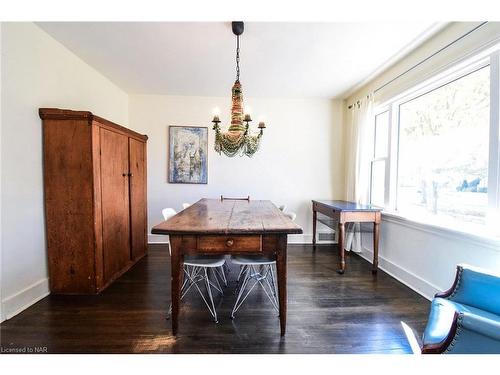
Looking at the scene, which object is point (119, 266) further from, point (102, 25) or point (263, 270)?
point (102, 25)

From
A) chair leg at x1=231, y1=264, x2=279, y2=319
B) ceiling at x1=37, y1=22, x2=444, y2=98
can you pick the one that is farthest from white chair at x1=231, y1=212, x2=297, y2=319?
ceiling at x1=37, y1=22, x2=444, y2=98

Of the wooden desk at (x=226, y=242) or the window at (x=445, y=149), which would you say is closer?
the wooden desk at (x=226, y=242)

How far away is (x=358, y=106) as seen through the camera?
→ 3.32m

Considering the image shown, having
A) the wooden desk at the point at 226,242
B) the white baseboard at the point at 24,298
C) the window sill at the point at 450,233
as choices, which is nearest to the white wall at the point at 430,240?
the window sill at the point at 450,233

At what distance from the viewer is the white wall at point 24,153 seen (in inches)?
70.1

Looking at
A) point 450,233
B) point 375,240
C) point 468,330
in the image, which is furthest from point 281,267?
point 375,240

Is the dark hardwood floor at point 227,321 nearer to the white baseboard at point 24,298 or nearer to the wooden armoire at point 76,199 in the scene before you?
the white baseboard at point 24,298

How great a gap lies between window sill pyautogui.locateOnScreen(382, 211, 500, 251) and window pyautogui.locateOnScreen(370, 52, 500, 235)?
0.23 ft

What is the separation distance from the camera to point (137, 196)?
3.01m

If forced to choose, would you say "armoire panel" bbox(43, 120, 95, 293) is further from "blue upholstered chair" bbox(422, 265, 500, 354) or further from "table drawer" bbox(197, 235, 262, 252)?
"blue upholstered chair" bbox(422, 265, 500, 354)

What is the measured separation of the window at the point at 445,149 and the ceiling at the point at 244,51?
590mm

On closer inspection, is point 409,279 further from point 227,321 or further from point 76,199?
point 76,199

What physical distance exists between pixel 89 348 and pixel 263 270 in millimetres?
1750
